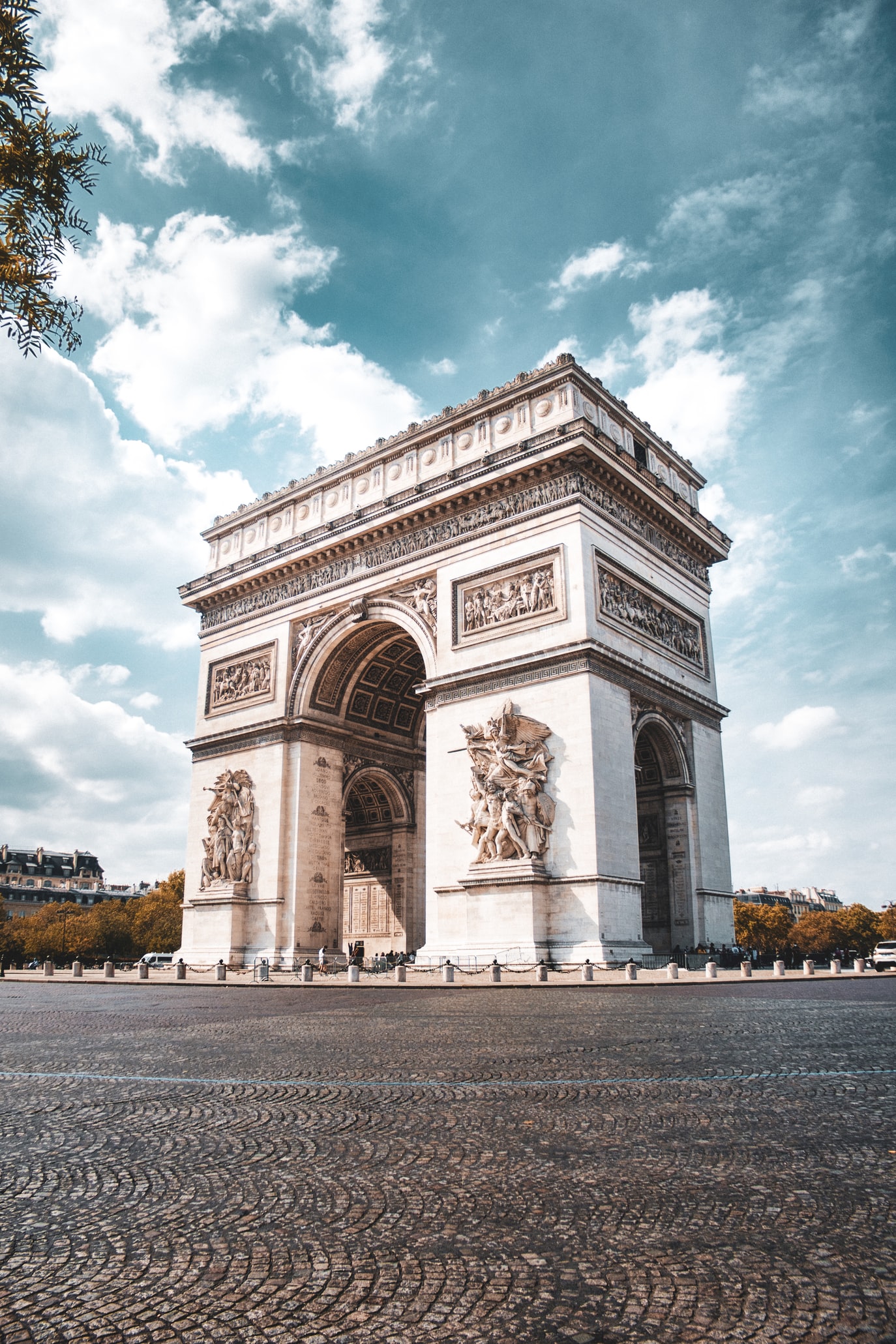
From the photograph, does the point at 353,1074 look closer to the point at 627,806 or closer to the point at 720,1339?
the point at 720,1339

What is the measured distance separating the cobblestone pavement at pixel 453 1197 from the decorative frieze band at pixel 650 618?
18728mm

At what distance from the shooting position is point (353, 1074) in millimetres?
5906

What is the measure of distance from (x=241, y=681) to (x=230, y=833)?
5291 millimetres

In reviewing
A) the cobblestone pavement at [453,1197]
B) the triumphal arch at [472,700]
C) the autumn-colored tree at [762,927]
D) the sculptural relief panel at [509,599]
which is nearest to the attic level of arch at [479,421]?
the triumphal arch at [472,700]

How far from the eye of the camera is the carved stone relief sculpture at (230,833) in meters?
29.7

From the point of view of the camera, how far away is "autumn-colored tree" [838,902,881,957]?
8469 centimetres

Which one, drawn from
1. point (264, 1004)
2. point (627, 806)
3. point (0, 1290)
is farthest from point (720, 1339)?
point (627, 806)

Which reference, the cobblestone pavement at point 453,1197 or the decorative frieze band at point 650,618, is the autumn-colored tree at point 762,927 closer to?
the decorative frieze band at point 650,618

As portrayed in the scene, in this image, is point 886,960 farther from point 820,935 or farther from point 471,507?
point 820,935

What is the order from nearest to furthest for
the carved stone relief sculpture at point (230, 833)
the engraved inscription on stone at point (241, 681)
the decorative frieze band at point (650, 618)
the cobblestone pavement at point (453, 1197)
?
the cobblestone pavement at point (453, 1197) < the decorative frieze band at point (650, 618) < the carved stone relief sculpture at point (230, 833) < the engraved inscription on stone at point (241, 681)

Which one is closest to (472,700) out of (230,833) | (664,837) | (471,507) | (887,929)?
(471,507)

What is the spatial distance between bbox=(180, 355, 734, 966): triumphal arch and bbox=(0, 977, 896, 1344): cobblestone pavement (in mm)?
16469

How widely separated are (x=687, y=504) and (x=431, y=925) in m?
15.0

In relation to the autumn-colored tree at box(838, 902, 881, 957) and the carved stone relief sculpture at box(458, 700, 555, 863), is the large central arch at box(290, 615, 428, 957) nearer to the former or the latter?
the carved stone relief sculpture at box(458, 700, 555, 863)
